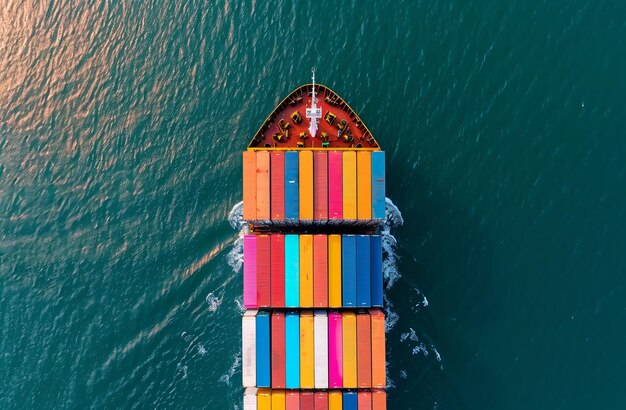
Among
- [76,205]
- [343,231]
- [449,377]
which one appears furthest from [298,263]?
[76,205]

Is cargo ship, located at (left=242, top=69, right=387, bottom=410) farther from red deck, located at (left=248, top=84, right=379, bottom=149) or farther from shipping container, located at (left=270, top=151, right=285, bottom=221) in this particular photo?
red deck, located at (left=248, top=84, right=379, bottom=149)

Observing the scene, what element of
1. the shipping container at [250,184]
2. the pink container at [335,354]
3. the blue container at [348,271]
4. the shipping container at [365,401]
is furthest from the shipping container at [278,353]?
the shipping container at [250,184]

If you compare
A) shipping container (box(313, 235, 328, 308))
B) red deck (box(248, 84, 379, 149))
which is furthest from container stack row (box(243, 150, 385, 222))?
red deck (box(248, 84, 379, 149))

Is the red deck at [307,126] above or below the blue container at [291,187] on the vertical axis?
above

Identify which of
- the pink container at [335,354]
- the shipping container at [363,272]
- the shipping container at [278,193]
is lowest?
the pink container at [335,354]

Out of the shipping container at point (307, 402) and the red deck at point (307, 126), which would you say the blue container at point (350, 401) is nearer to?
the shipping container at point (307, 402)

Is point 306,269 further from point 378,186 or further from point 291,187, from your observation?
point 378,186

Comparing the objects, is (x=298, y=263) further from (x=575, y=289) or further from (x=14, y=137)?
(x=14, y=137)
